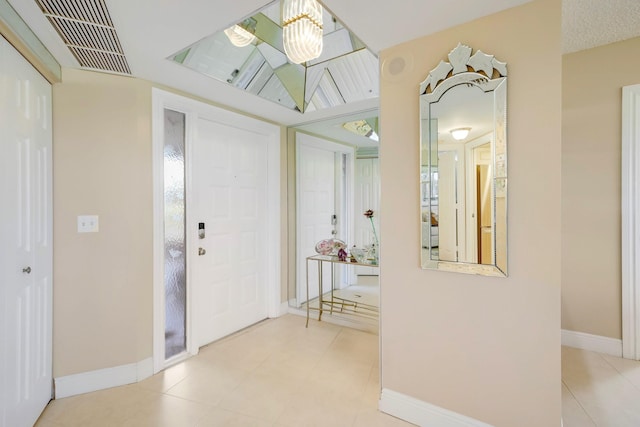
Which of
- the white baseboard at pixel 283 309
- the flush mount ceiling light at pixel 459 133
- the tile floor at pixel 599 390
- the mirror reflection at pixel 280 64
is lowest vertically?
the tile floor at pixel 599 390

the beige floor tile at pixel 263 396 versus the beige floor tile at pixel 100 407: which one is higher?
the beige floor tile at pixel 263 396

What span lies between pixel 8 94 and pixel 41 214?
708 millimetres

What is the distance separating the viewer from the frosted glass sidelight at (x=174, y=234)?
2307mm

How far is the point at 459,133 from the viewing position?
5.11 feet

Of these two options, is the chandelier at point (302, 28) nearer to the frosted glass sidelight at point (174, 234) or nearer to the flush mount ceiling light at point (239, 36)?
the flush mount ceiling light at point (239, 36)

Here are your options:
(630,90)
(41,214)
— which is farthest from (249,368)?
(630,90)

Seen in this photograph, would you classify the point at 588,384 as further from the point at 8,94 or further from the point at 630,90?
the point at 8,94

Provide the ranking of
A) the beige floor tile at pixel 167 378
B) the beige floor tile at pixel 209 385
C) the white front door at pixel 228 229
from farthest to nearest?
the white front door at pixel 228 229 < the beige floor tile at pixel 167 378 < the beige floor tile at pixel 209 385

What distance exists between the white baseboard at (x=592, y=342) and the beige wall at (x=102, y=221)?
11.2ft

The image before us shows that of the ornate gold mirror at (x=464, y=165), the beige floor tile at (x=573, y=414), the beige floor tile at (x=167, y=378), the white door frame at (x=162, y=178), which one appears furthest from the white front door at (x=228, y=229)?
the beige floor tile at (x=573, y=414)

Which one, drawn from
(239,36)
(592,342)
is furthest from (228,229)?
(592,342)

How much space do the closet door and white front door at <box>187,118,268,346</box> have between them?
924 mm

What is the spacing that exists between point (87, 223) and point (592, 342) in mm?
3991

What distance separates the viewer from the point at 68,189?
1.94 meters
